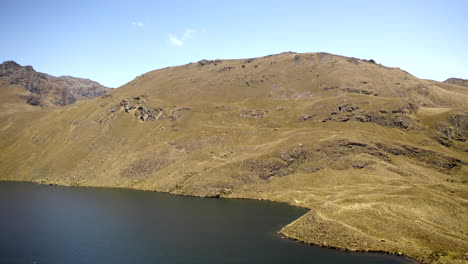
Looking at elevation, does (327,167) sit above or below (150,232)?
above

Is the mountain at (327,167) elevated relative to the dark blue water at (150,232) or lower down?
elevated

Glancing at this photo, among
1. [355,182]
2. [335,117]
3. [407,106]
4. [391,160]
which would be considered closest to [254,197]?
[355,182]

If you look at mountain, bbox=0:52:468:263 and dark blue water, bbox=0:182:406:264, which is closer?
dark blue water, bbox=0:182:406:264

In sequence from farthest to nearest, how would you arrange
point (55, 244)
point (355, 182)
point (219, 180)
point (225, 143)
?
point (225, 143), point (219, 180), point (355, 182), point (55, 244)

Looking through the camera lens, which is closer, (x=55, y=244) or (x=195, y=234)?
(x=55, y=244)

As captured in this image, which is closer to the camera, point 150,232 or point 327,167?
point 150,232

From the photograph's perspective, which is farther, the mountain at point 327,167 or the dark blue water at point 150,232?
the mountain at point 327,167

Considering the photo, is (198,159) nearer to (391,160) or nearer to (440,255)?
(391,160)

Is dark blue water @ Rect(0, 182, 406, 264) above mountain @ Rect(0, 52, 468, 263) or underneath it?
underneath
